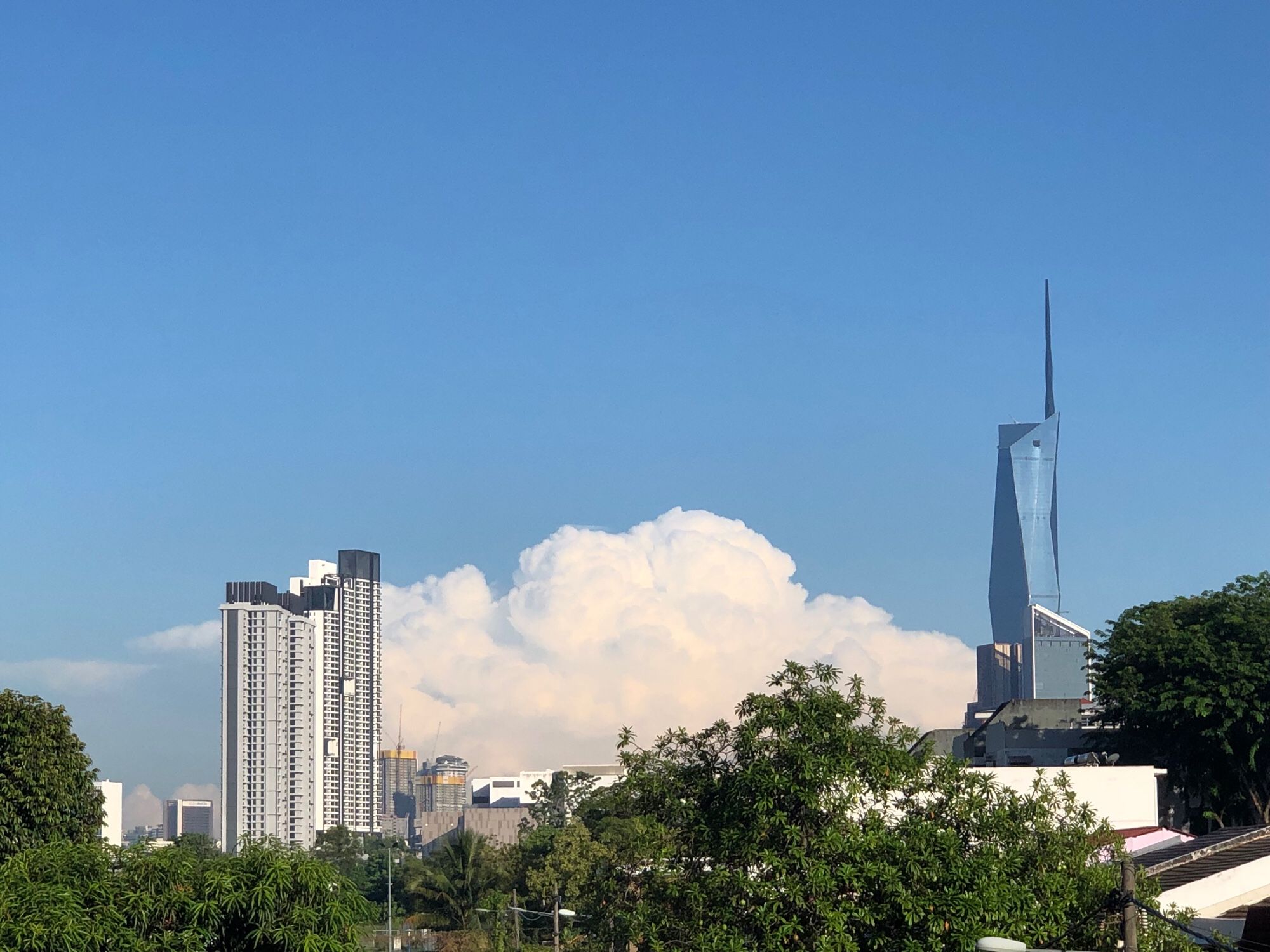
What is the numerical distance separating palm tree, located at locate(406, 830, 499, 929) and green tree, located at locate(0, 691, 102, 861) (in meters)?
48.3

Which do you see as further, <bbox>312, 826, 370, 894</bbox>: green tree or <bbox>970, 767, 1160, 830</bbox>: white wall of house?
<bbox>312, 826, 370, 894</bbox>: green tree

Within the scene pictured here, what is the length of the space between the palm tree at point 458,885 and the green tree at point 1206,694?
40.1m

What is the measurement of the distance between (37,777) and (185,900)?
720 inches

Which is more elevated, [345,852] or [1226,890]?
[1226,890]

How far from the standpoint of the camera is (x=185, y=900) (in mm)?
23641

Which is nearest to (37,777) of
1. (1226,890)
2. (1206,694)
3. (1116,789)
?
(1226,890)

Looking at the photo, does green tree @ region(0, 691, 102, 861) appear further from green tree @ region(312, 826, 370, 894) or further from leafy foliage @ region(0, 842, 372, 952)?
green tree @ region(312, 826, 370, 894)

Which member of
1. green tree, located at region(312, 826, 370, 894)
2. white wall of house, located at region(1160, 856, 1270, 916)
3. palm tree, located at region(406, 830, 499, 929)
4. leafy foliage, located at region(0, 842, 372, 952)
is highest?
leafy foliage, located at region(0, 842, 372, 952)

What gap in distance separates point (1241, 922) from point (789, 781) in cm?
1298

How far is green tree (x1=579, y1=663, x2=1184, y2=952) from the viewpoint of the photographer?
74.0 ft

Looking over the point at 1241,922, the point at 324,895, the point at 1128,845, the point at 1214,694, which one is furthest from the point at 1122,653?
the point at 324,895

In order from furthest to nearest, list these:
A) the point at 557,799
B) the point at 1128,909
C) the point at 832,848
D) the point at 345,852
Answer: the point at 345,852
the point at 557,799
the point at 832,848
the point at 1128,909

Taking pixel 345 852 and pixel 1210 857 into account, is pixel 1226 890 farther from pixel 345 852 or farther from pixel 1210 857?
pixel 345 852

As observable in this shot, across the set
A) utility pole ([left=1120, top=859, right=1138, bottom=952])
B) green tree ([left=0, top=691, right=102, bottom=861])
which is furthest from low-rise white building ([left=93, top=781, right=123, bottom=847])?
utility pole ([left=1120, top=859, right=1138, bottom=952])
